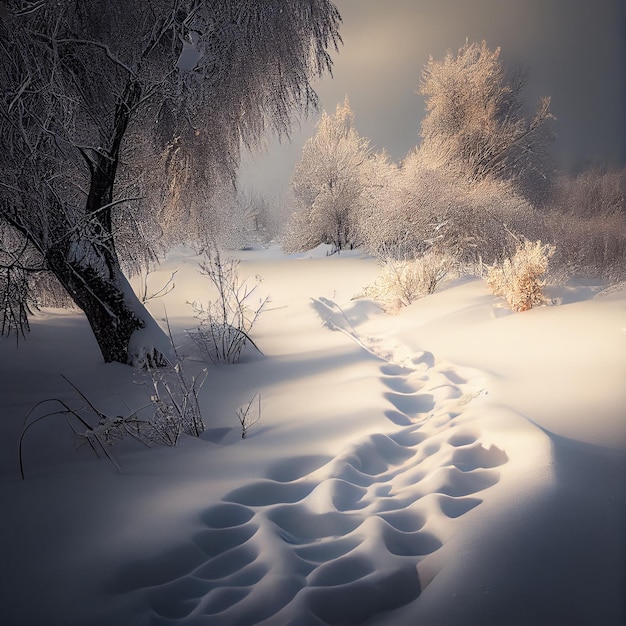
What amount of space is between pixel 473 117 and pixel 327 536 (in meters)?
14.4

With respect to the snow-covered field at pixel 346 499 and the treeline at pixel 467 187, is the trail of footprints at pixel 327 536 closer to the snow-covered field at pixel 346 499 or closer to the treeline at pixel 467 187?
the snow-covered field at pixel 346 499

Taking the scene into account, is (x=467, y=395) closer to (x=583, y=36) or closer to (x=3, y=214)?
(x=583, y=36)

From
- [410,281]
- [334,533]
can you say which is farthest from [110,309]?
[410,281]

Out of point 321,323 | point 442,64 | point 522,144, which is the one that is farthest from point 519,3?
point 522,144

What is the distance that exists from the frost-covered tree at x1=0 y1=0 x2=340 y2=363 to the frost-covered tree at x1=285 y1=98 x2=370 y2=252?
41.6 ft

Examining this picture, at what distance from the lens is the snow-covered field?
1.12 metres

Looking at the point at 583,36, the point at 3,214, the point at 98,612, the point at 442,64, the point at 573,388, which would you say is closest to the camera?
the point at 98,612

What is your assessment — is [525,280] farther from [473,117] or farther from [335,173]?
[335,173]

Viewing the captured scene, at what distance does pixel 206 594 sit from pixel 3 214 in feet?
9.61

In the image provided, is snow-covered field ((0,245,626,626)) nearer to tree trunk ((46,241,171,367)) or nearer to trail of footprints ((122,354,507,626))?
trail of footprints ((122,354,507,626))

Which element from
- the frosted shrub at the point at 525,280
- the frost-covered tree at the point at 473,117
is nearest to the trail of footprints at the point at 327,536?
the frosted shrub at the point at 525,280

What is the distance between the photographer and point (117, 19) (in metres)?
2.96

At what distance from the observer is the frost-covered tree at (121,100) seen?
2.57m

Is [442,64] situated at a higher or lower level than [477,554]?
higher
